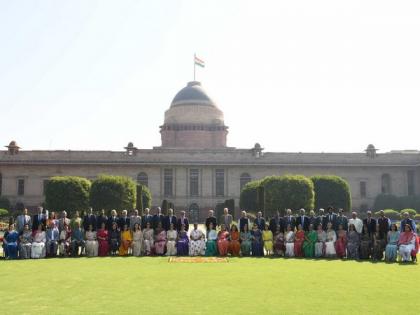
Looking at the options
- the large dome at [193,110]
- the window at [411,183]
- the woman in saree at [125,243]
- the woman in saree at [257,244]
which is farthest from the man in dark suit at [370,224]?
the large dome at [193,110]

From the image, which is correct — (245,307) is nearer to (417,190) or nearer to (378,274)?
(378,274)

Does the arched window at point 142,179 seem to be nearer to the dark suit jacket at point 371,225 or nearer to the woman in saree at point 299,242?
the woman in saree at point 299,242

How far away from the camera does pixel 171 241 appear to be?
54.9 feet

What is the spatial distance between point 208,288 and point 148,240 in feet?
23.6

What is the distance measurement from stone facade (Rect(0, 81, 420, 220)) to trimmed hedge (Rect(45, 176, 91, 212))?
10472mm

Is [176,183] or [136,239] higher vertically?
[176,183]

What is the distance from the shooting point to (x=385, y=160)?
171 ft

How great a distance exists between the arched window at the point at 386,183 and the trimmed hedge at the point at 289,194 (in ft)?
54.5

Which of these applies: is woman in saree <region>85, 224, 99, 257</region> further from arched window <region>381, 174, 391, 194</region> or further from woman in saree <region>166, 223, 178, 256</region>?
arched window <region>381, 174, 391, 194</region>

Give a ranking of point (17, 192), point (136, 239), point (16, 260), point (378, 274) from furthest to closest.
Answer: point (17, 192), point (136, 239), point (16, 260), point (378, 274)

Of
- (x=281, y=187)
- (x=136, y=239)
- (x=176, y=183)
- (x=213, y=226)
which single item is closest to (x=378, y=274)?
(x=213, y=226)

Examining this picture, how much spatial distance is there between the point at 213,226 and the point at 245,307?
29.4 ft

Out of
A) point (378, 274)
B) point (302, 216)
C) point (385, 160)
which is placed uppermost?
point (385, 160)

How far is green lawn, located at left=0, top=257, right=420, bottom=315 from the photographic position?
26.7ft
